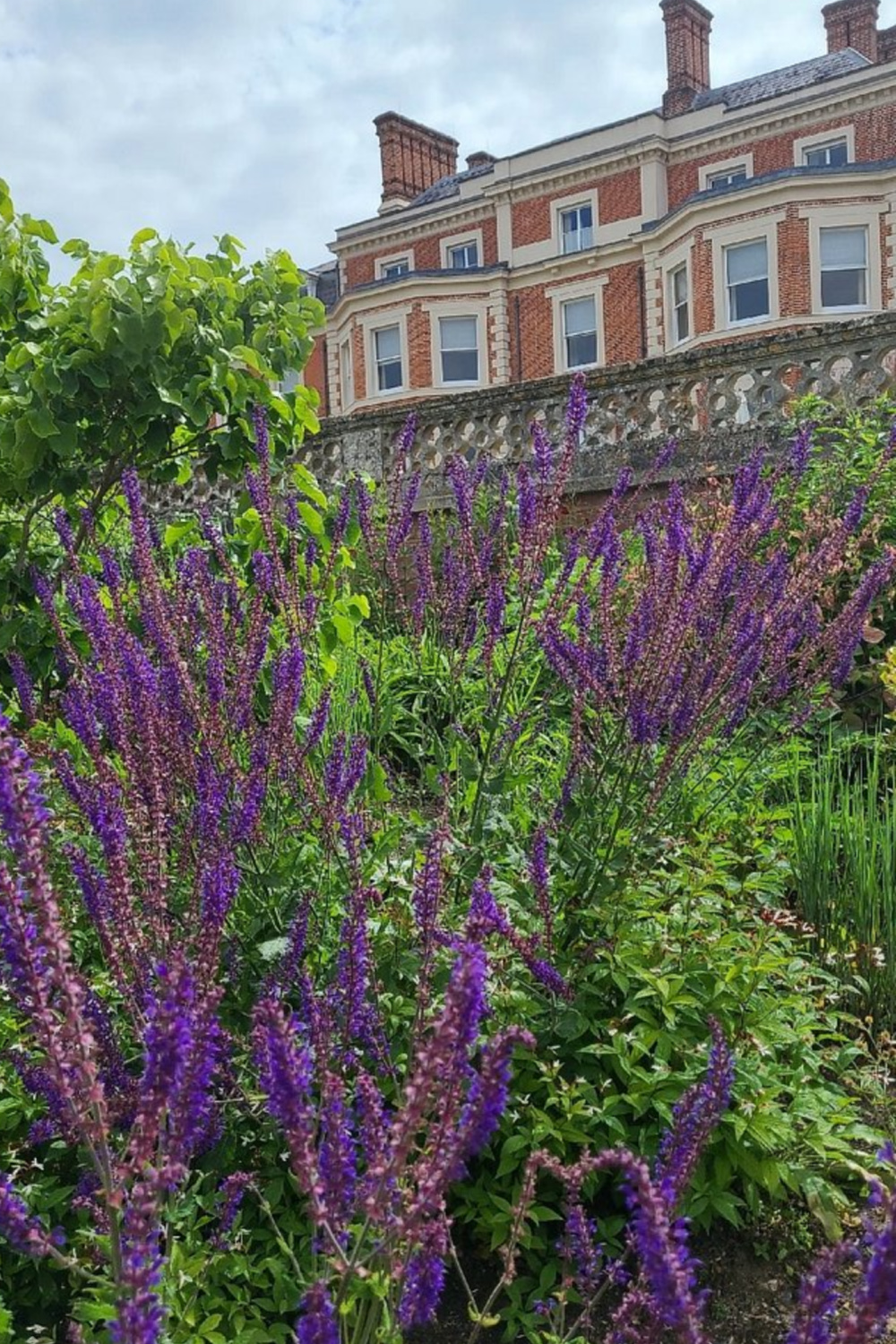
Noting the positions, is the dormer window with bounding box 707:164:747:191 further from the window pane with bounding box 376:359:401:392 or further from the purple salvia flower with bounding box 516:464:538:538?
the purple salvia flower with bounding box 516:464:538:538

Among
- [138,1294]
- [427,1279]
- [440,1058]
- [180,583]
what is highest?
[180,583]

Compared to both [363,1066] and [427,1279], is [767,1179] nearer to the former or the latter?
[363,1066]

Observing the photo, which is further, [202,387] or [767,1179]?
[202,387]

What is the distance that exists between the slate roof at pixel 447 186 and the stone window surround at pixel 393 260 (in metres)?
1.38

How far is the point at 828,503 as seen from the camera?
593 cm

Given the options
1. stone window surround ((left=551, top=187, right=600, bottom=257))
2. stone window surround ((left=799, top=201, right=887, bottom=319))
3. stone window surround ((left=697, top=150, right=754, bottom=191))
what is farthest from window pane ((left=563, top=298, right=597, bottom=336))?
stone window surround ((left=799, top=201, right=887, bottom=319))

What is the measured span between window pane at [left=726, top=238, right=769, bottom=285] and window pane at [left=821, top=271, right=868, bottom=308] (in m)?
1.16

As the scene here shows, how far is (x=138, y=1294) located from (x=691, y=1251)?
1747 mm

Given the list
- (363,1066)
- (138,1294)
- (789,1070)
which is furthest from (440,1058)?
(789,1070)

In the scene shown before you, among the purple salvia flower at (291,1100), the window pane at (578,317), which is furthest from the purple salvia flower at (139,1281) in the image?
the window pane at (578,317)

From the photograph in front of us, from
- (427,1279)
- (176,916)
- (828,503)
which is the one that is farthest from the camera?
(828,503)

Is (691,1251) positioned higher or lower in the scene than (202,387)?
lower

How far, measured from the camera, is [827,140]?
81.7 ft

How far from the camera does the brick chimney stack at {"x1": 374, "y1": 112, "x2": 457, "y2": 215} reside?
→ 105 ft
